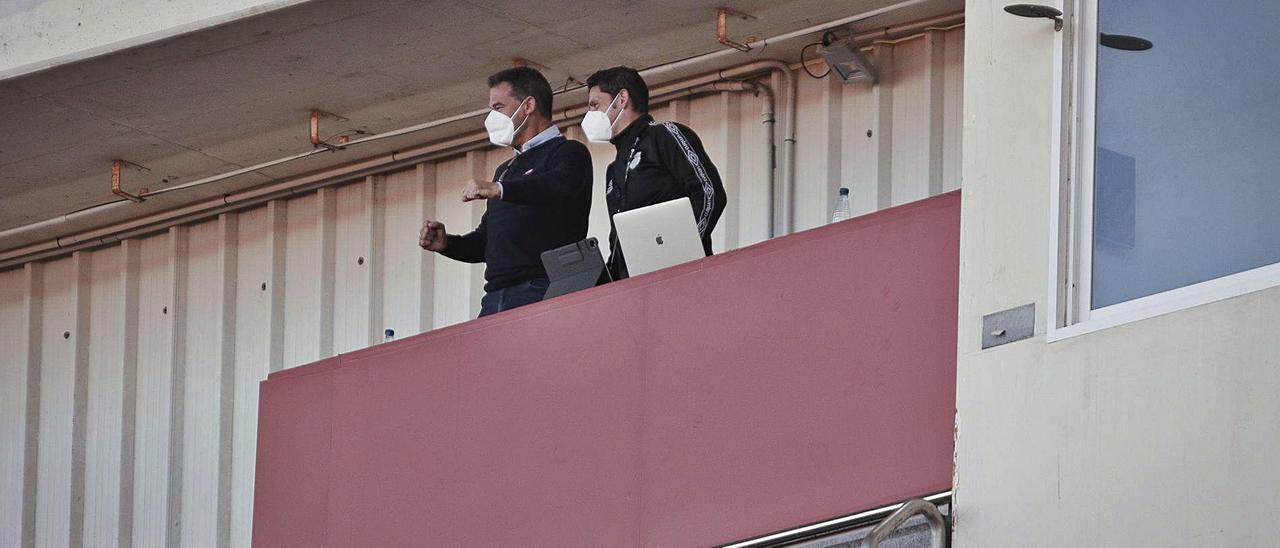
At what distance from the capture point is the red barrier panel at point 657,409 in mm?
4578

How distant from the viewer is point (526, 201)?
19.5ft

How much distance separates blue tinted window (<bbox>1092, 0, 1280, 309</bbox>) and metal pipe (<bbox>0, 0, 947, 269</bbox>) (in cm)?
352

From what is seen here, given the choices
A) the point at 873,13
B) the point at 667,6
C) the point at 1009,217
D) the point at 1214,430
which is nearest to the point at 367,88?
the point at 667,6

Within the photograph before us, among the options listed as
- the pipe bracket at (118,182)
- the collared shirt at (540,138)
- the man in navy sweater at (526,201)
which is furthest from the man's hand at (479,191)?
the pipe bracket at (118,182)

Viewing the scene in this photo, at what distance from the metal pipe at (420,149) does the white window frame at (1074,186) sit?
3410 mm

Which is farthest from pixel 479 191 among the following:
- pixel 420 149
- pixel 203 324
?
pixel 203 324

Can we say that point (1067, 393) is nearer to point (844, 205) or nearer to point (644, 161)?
point (644, 161)

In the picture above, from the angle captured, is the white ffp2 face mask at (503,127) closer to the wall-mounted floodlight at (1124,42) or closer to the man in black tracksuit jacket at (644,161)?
the man in black tracksuit jacket at (644,161)

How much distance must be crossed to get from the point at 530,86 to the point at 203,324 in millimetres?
4327

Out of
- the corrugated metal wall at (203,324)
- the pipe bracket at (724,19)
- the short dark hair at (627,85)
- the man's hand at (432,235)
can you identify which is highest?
the pipe bracket at (724,19)

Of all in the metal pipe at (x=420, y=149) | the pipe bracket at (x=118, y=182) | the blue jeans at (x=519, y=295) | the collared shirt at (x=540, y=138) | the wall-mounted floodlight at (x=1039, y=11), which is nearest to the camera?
the wall-mounted floodlight at (x=1039, y=11)

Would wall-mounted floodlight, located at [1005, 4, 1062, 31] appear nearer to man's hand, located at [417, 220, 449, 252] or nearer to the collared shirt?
the collared shirt

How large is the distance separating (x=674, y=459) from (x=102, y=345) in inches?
248

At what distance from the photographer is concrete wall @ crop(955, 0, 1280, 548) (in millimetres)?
3600
